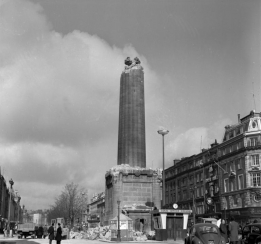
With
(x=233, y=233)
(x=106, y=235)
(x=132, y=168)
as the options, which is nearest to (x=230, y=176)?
(x=132, y=168)

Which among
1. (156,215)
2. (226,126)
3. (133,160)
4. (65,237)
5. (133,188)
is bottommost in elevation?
(65,237)

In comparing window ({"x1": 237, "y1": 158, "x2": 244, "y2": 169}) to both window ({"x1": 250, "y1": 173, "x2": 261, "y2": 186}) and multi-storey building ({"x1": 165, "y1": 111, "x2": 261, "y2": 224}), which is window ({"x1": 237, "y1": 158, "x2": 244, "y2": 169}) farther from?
window ({"x1": 250, "y1": 173, "x2": 261, "y2": 186})

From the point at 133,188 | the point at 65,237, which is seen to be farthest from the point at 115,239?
the point at 65,237

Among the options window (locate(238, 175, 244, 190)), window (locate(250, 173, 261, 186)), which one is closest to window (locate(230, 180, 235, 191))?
window (locate(238, 175, 244, 190))

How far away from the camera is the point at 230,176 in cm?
7238

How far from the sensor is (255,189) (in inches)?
2549

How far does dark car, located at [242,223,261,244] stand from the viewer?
20.2m

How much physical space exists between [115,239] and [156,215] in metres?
4.89

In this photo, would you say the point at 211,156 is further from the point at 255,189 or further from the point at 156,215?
the point at 156,215

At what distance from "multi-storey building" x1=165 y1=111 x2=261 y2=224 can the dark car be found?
36.7 meters

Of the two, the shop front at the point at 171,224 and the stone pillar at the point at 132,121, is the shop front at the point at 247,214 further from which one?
the shop front at the point at 171,224

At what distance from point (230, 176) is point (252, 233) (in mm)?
53349

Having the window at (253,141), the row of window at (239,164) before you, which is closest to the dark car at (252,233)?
the row of window at (239,164)

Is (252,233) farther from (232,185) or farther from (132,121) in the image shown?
(232,185)
